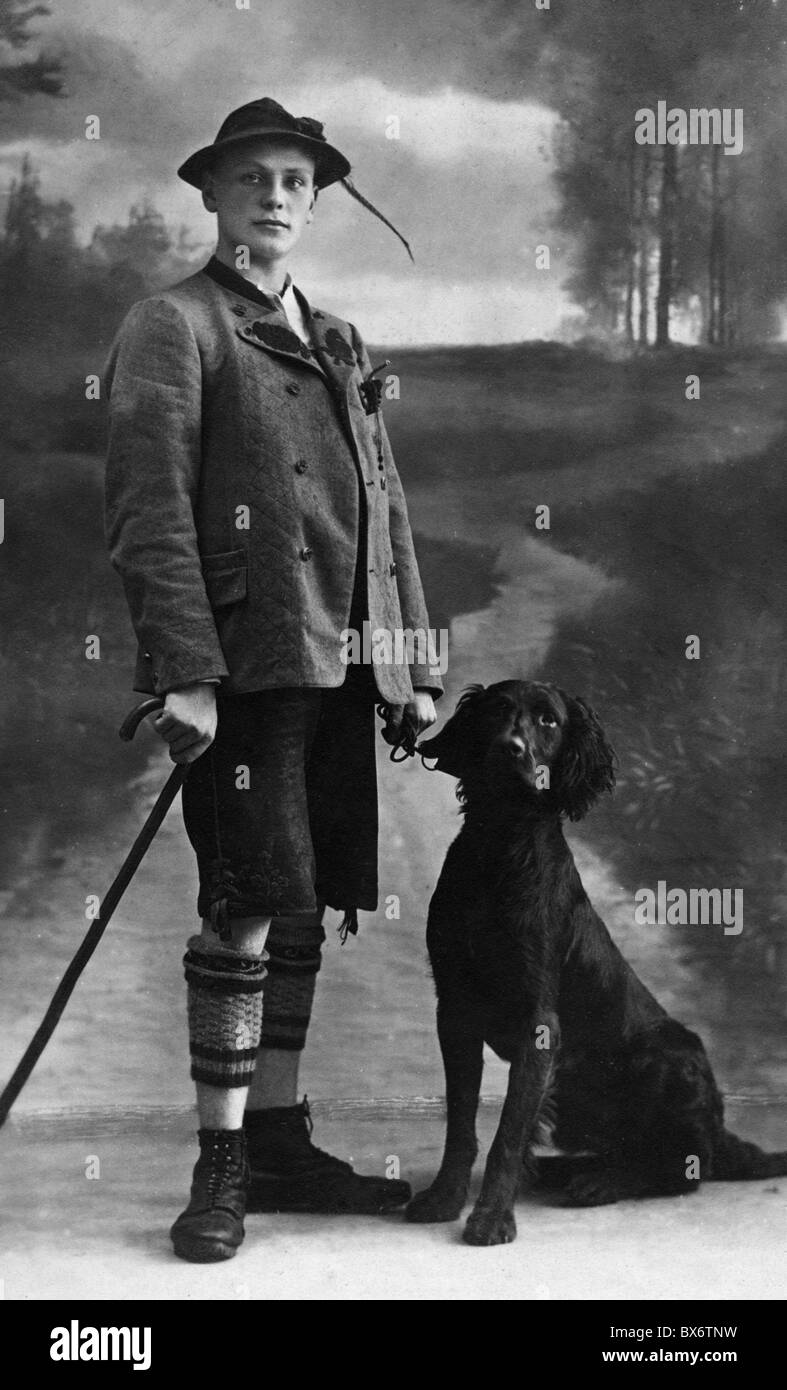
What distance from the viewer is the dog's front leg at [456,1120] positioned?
3.66 m

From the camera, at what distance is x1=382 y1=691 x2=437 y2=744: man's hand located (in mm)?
3812

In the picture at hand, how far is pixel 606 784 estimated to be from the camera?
3770mm

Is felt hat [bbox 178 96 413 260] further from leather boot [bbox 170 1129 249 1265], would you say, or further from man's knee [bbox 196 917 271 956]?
leather boot [bbox 170 1129 249 1265]

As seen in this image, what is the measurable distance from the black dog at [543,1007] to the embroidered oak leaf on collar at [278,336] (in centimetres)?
86

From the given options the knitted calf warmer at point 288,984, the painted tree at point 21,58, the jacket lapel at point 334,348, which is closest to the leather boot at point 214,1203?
the knitted calf warmer at point 288,984

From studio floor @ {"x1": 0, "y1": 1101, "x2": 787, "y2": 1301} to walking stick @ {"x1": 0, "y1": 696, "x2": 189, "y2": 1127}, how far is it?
23cm

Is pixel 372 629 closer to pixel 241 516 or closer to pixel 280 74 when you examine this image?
pixel 241 516

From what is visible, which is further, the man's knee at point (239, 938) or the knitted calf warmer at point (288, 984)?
the knitted calf warmer at point (288, 984)

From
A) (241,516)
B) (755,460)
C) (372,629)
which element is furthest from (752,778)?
(241,516)

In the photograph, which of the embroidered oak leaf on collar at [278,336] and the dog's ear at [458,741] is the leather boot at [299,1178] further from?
the embroidered oak leaf on collar at [278,336]

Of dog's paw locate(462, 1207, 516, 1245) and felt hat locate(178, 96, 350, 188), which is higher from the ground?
felt hat locate(178, 96, 350, 188)

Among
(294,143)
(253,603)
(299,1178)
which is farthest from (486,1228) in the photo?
(294,143)

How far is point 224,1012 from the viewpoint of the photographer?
3.51m

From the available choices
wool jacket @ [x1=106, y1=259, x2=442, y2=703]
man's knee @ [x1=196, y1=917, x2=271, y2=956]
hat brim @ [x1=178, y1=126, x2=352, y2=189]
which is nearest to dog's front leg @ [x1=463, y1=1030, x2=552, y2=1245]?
man's knee @ [x1=196, y1=917, x2=271, y2=956]
